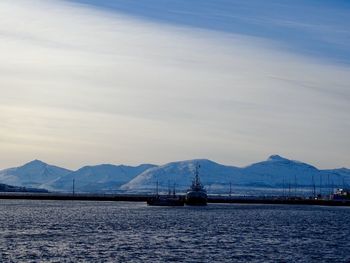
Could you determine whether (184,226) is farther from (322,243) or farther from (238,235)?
(322,243)

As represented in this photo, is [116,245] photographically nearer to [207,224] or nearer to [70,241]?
[70,241]

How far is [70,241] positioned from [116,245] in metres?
5.74

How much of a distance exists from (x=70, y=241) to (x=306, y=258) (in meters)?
23.6

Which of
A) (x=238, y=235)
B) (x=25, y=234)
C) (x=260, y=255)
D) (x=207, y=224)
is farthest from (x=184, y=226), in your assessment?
(x=260, y=255)

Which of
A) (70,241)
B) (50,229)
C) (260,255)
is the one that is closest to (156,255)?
(260,255)

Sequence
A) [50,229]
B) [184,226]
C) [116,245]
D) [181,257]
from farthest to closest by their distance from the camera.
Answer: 1. [184,226]
2. [50,229]
3. [116,245]
4. [181,257]

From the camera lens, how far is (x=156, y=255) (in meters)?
65.6

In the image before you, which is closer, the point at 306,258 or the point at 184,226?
the point at 306,258

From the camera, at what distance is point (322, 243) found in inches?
3172

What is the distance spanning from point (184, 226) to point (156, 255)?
3747 centimetres

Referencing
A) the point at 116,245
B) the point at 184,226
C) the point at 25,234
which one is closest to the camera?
the point at 116,245

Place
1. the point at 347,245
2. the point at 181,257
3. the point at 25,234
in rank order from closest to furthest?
the point at 181,257 < the point at 347,245 < the point at 25,234

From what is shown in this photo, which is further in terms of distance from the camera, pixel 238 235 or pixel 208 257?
pixel 238 235

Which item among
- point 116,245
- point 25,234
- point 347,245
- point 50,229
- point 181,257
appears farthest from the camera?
point 50,229
